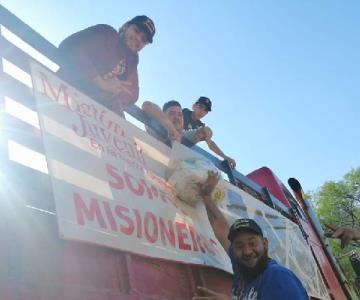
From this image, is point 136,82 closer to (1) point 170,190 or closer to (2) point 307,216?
(1) point 170,190

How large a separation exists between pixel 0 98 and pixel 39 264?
3.04ft

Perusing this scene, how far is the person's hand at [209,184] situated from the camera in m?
3.59

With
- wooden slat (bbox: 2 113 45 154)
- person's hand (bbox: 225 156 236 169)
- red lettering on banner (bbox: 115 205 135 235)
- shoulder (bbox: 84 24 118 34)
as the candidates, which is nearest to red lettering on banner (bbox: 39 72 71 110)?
wooden slat (bbox: 2 113 45 154)

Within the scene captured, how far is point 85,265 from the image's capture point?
217 centimetres

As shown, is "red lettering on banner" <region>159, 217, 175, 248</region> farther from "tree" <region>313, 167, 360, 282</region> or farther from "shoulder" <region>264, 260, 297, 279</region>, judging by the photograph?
"tree" <region>313, 167, 360, 282</region>

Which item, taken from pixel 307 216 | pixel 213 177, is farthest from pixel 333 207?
pixel 213 177

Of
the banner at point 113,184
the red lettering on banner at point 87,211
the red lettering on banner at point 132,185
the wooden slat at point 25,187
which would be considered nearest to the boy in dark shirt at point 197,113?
the banner at point 113,184

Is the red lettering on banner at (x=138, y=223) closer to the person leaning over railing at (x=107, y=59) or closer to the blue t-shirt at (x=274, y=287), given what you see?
the blue t-shirt at (x=274, y=287)

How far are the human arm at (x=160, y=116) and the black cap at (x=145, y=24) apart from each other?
2.11 ft

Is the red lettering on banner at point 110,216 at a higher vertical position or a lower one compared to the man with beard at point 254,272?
higher

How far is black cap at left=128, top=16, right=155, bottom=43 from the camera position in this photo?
376cm

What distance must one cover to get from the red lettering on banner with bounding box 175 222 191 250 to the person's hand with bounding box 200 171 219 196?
49 centimetres

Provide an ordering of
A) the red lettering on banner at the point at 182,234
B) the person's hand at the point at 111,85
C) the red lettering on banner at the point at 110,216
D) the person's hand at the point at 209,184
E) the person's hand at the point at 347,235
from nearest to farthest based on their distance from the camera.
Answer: the red lettering on banner at the point at 110,216 < the red lettering on banner at the point at 182,234 < the person's hand at the point at 111,85 < the person's hand at the point at 209,184 < the person's hand at the point at 347,235

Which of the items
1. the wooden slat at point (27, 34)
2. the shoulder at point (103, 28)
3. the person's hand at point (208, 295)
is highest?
the shoulder at point (103, 28)
